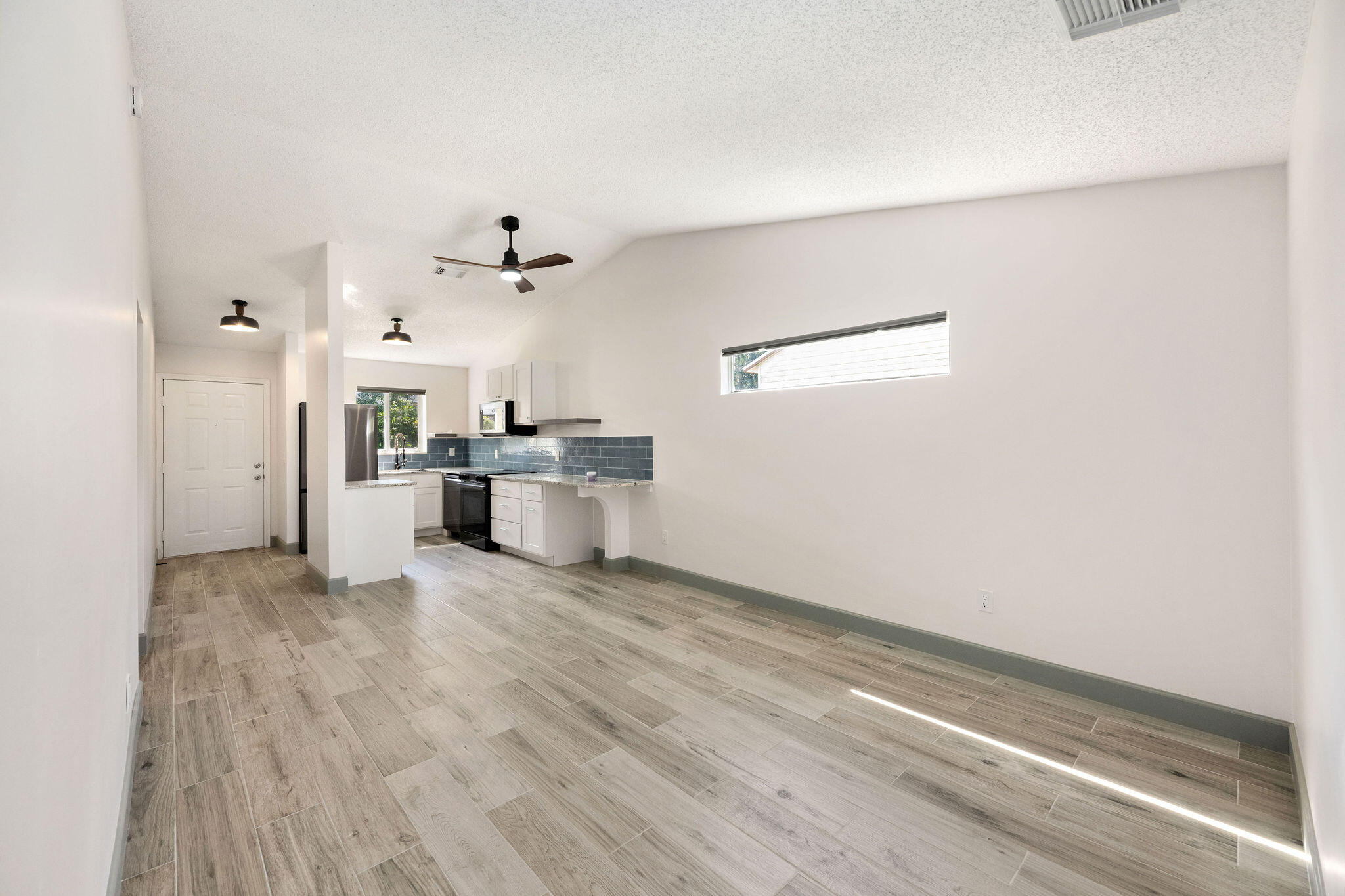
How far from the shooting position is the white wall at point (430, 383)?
7395mm

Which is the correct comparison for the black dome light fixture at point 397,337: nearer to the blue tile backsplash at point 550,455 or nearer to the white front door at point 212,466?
the blue tile backsplash at point 550,455

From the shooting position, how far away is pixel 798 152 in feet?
9.06

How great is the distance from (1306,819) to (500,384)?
22.5 ft

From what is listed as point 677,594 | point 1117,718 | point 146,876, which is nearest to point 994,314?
point 1117,718

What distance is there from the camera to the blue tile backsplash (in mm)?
5238

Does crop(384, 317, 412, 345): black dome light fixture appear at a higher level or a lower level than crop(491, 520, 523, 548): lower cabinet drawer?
higher

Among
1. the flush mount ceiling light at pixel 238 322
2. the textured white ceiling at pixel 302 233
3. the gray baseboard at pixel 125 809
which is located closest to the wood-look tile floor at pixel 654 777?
the gray baseboard at pixel 125 809

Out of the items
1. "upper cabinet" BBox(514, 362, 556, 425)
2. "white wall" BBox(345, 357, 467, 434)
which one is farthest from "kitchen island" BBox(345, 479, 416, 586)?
"white wall" BBox(345, 357, 467, 434)

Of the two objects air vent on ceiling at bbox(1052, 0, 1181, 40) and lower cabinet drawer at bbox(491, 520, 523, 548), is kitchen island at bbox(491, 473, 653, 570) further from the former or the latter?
air vent on ceiling at bbox(1052, 0, 1181, 40)

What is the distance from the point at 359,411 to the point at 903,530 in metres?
5.46

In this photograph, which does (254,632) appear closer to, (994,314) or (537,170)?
(537,170)

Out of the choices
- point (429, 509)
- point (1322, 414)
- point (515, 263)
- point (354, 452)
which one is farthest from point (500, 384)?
point (1322, 414)

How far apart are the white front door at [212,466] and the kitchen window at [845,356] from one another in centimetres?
594

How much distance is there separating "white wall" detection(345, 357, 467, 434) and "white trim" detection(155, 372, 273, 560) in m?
0.90
